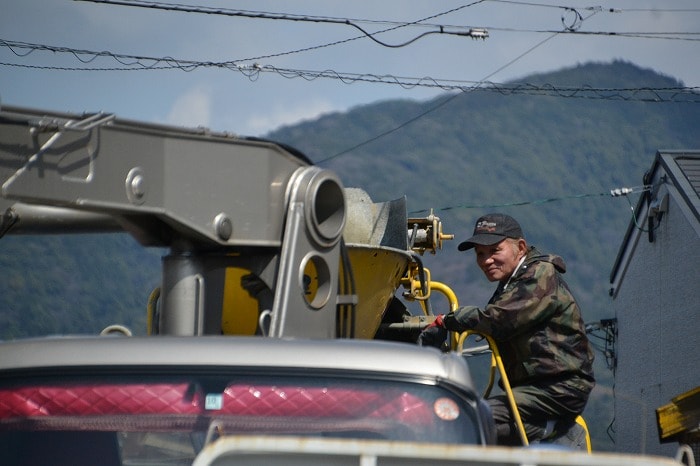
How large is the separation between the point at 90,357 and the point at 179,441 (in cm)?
39

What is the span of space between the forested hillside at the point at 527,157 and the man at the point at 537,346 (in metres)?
58.1

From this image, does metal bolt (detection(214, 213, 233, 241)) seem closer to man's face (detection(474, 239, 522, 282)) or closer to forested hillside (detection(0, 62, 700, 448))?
man's face (detection(474, 239, 522, 282))

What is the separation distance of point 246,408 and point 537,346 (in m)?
2.82

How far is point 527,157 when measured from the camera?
106 m

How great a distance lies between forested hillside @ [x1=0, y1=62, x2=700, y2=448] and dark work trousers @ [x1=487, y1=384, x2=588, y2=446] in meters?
58.1

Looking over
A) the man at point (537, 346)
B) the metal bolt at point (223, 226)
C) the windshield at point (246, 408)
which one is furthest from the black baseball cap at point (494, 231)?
the windshield at point (246, 408)

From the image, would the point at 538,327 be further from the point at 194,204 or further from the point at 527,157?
the point at 527,157

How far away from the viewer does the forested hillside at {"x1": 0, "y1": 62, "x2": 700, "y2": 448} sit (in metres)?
→ 83.7

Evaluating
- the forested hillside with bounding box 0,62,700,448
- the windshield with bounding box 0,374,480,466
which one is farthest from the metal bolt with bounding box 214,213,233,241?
the forested hillside with bounding box 0,62,700,448

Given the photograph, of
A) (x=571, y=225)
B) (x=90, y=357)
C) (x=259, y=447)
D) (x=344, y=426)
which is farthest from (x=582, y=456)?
(x=571, y=225)

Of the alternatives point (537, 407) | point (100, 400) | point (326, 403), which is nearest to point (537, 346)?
point (537, 407)

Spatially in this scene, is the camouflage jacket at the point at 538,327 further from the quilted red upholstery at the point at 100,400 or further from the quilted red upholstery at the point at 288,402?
the quilted red upholstery at the point at 100,400

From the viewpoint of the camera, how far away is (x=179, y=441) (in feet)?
13.0

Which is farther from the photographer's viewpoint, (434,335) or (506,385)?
(434,335)
